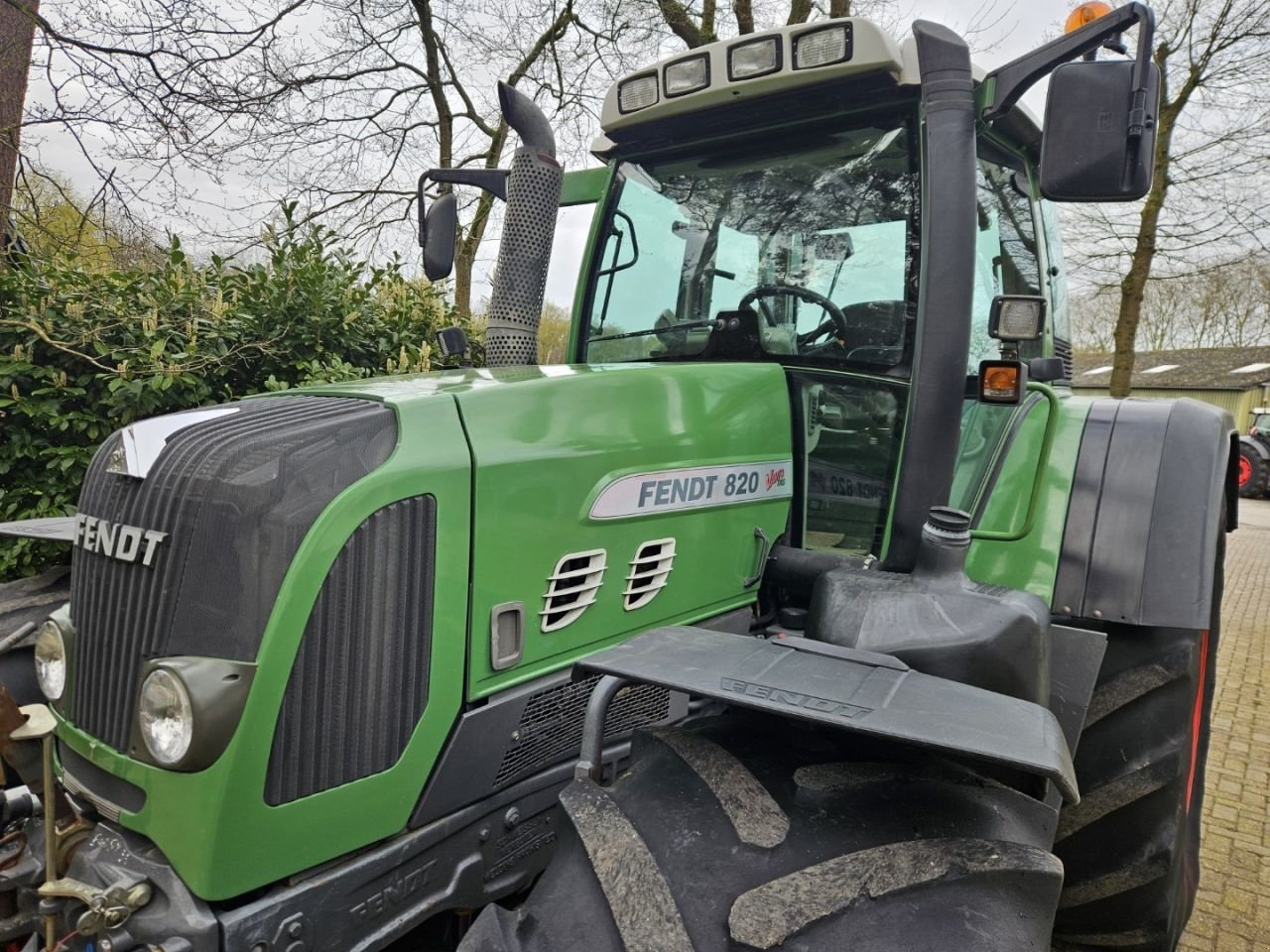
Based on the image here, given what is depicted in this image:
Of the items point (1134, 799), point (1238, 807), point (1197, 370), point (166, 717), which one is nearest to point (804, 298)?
point (1134, 799)

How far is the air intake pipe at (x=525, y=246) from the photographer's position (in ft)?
7.78

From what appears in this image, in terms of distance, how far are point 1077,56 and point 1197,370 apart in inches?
1528

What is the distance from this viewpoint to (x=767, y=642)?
5.31ft

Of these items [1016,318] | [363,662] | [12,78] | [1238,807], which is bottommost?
[1238,807]

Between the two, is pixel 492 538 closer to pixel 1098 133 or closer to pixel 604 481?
pixel 604 481

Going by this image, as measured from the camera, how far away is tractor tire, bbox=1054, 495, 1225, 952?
6.92 ft

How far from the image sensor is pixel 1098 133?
1.74m

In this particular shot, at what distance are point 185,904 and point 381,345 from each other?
4271 millimetres

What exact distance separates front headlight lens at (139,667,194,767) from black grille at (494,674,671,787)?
0.59 metres

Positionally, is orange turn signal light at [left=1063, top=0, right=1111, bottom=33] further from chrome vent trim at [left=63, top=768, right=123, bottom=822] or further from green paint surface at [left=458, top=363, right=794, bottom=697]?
chrome vent trim at [left=63, top=768, right=123, bottom=822]

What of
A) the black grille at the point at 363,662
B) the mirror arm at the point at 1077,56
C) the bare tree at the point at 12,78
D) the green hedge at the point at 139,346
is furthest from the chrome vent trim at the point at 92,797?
the bare tree at the point at 12,78

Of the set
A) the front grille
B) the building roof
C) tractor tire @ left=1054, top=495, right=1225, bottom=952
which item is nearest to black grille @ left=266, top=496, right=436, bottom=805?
the front grille

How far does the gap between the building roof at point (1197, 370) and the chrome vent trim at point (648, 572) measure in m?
33.5

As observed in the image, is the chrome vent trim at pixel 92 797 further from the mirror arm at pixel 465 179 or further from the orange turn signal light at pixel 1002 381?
the orange turn signal light at pixel 1002 381
